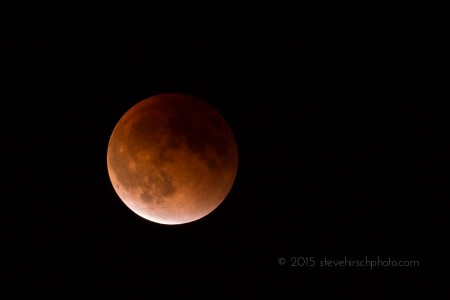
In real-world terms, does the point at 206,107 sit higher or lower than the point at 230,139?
higher

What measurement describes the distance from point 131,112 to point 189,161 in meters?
1.39

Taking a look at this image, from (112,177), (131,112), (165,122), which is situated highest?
(131,112)

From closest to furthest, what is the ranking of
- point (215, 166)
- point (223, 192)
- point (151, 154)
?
1. point (151, 154)
2. point (215, 166)
3. point (223, 192)

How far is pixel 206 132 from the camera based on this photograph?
195 inches

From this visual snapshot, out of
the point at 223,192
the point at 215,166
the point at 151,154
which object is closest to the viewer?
the point at 151,154

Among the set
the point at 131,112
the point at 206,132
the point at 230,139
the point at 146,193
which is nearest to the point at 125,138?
the point at 131,112

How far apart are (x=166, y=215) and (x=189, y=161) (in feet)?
3.51

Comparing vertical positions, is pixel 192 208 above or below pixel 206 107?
below

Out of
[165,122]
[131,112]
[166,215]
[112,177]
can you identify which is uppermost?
[131,112]

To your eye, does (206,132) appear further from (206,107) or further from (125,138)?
(125,138)

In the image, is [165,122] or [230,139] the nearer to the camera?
[165,122]

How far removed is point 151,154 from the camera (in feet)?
15.4

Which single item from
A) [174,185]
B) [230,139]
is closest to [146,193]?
[174,185]

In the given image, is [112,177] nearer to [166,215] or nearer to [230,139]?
[166,215]
